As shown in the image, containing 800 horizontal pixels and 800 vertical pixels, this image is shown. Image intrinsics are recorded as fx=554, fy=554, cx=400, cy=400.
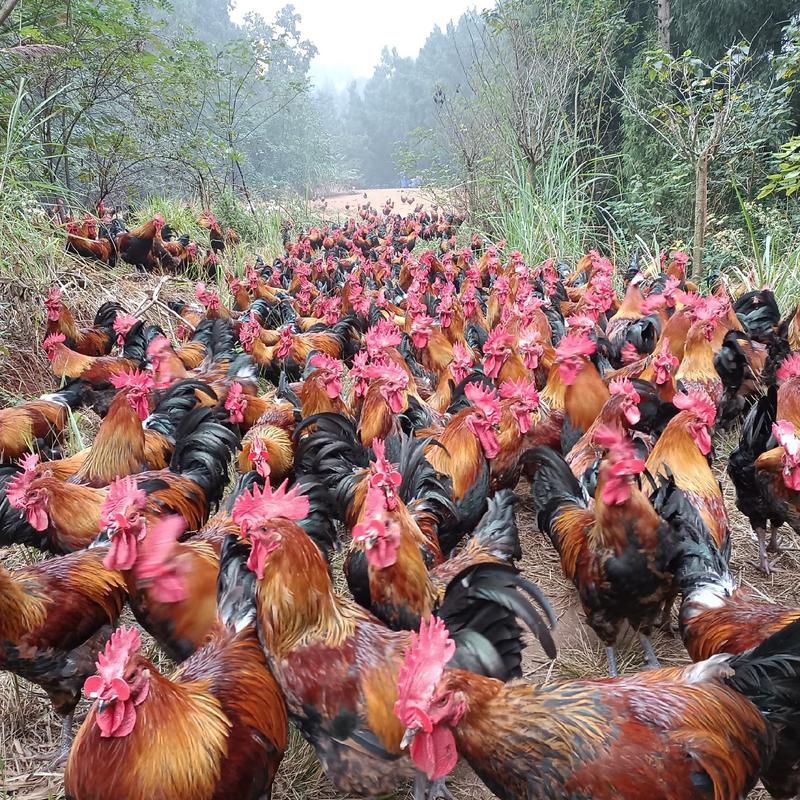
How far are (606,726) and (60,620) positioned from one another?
2287 mm

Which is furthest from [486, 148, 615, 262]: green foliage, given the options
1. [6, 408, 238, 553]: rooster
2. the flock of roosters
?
[6, 408, 238, 553]: rooster

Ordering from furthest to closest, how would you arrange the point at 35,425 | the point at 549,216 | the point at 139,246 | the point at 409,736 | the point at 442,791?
1. the point at 549,216
2. the point at 139,246
3. the point at 35,425
4. the point at 442,791
5. the point at 409,736

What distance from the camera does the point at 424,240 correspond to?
16.4 m

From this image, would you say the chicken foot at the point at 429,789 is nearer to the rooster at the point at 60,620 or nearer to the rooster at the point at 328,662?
the rooster at the point at 328,662

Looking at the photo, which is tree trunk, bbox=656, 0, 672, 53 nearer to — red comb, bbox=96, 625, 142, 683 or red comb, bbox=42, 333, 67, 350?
red comb, bbox=42, 333, 67, 350

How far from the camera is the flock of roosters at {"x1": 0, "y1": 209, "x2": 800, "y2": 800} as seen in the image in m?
1.67

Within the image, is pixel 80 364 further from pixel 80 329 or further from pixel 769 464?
pixel 769 464

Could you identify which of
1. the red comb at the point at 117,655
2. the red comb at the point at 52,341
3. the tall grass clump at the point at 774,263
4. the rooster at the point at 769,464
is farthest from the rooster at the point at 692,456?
the red comb at the point at 52,341

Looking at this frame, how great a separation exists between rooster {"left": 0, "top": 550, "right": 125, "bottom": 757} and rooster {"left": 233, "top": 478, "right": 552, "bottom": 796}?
3.41 ft

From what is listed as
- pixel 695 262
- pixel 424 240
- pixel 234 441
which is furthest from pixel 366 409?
pixel 424 240

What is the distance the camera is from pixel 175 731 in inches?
69.7

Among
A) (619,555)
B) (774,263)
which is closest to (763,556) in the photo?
(619,555)

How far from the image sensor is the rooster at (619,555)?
2508 millimetres

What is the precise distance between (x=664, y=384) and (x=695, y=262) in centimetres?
405
